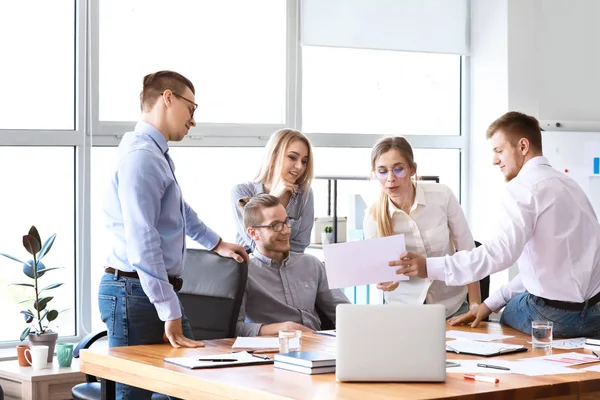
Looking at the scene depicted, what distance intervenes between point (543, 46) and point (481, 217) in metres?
1.22

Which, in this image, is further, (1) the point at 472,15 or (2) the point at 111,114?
(1) the point at 472,15

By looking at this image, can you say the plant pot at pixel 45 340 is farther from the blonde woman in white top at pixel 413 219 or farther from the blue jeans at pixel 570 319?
the blue jeans at pixel 570 319

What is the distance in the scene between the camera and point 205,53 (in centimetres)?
553

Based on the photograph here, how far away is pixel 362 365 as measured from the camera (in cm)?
247

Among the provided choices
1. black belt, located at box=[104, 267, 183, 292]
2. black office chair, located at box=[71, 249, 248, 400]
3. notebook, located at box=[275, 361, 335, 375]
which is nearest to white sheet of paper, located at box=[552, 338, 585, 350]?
notebook, located at box=[275, 361, 335, 375]

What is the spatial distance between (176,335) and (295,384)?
0.73m

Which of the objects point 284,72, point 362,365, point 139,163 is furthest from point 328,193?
point 362,365

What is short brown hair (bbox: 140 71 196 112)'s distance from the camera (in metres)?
3.20

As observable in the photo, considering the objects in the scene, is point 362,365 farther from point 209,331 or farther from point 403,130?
point 403,130

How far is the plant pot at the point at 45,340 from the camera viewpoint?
182 inches

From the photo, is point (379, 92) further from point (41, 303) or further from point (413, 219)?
point (41, 303)

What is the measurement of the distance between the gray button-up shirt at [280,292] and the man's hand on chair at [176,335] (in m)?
0.66

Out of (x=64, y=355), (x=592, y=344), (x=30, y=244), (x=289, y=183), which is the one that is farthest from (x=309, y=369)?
(x=30, y=244)

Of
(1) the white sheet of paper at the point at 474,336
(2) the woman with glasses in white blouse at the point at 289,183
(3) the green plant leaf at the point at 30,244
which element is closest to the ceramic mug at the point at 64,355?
(3) the green plant leaf at the point at 30,244
